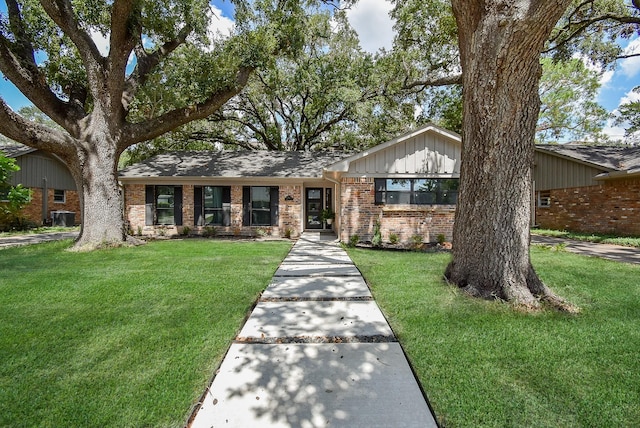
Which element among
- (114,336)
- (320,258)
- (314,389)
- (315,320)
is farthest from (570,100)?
(114,336)

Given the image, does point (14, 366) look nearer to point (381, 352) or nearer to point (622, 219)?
point (381, 352)

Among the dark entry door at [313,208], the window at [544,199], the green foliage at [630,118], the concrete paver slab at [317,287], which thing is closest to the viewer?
the concrete paver slab at [317,287]

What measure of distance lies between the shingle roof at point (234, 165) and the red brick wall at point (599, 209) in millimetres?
10083

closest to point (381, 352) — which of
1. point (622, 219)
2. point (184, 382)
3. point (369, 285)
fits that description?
point (184, 382)

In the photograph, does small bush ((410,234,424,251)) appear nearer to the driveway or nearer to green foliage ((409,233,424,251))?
green foliage ((409,233,424,251))

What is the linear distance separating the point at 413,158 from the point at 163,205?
9901mm

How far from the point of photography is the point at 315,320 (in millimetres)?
3664

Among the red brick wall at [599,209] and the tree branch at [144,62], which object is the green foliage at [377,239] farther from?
the red brick wall at [599,209]

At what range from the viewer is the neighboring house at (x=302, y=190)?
395 inches

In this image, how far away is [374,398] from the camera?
224 centimetres

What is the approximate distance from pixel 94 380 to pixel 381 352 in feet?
7.78

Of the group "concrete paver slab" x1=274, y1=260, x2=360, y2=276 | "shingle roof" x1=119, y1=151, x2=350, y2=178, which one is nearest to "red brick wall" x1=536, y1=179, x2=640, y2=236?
"shingle roof" x1=119, y1=151, x2=350, y2=178

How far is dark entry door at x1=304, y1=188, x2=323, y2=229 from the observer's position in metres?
13.4

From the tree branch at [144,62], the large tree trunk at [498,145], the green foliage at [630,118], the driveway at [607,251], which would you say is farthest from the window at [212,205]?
the green foliage at [630,118]
